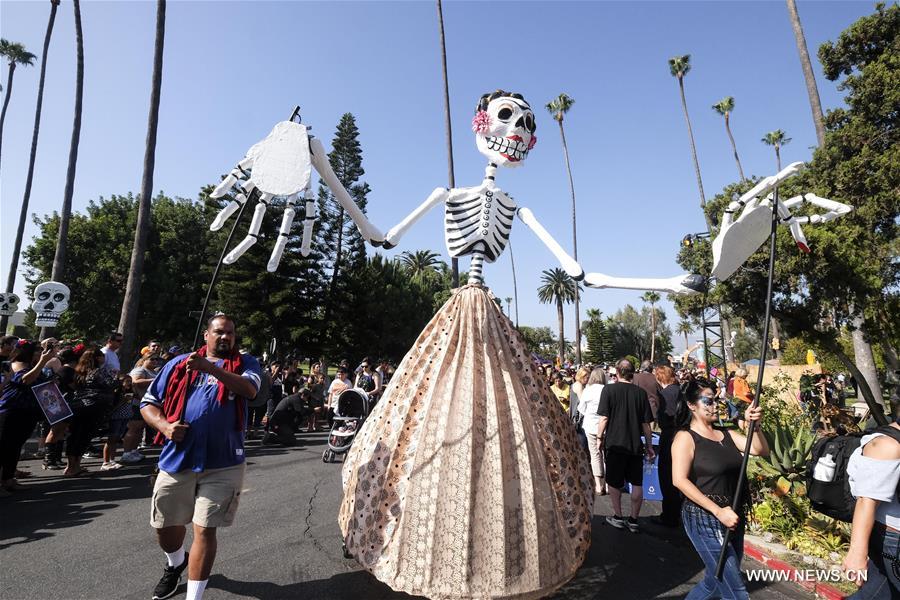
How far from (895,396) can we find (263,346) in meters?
25.2

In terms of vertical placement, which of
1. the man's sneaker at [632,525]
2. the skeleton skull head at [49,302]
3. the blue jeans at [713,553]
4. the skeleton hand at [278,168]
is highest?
the skeleton skull head at [49,302]

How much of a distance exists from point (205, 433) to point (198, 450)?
11cm

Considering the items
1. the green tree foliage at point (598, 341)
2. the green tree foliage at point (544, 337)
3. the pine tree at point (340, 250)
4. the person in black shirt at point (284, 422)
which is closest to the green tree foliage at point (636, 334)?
the green tree foliage at point (598, 341)

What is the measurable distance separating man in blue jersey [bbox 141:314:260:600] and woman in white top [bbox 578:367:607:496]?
429 cm

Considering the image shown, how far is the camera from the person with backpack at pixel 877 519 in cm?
235

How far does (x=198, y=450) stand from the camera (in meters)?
2.89

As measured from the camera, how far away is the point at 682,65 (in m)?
31.7

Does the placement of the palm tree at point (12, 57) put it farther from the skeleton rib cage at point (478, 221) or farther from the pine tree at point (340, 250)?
the skeleton rib cage at point (478, 221)

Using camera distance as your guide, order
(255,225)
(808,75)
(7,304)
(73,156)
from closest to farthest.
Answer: (255,225), (7,304), (808,75), (73,156)

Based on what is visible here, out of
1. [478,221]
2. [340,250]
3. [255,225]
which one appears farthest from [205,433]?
[340,250]

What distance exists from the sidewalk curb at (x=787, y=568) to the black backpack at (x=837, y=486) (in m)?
1.03

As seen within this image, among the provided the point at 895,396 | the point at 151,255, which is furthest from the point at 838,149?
the point at 151,255

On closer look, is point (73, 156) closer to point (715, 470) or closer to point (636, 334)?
point (715, 470)

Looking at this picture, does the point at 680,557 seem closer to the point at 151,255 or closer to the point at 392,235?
the point at 392,235
